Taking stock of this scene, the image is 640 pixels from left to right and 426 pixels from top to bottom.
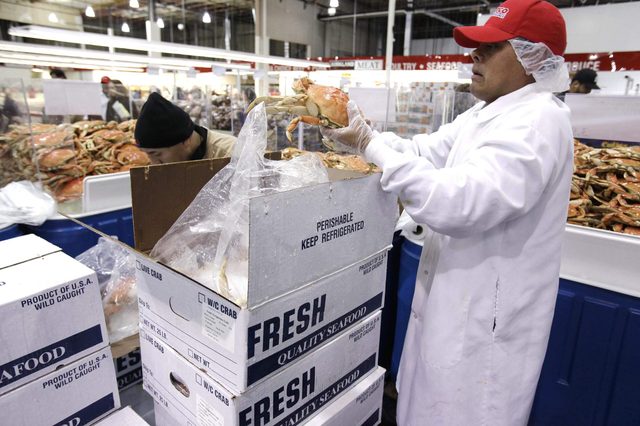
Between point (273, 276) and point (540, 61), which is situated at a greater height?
point (540, 61)

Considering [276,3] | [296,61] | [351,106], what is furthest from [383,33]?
[351,106]

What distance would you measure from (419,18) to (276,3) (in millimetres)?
7065

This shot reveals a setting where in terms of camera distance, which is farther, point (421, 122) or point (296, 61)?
point (296, 61)

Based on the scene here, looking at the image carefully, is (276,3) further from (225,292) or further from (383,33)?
(225,292)

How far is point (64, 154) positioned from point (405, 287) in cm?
260

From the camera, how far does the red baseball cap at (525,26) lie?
123 cm

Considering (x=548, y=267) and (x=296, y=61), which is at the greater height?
(x=296, y=61)

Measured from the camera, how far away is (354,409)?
134 centimetres

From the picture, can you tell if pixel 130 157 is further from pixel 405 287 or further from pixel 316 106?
pixel 316 106

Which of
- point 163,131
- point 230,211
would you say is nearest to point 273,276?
point 230,211

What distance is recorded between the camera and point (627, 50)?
8.34 metres

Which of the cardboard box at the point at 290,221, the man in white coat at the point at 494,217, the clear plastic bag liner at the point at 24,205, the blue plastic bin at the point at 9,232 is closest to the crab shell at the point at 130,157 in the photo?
the clear plastic bag liner at the point at 24,205

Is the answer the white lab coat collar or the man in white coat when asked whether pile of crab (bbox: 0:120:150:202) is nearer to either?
the man in white coat

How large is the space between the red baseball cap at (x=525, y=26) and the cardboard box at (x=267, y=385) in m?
0.94
